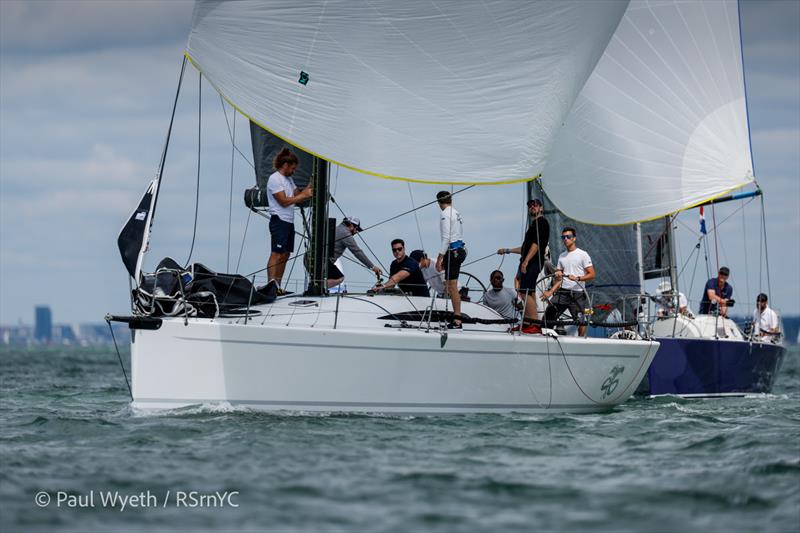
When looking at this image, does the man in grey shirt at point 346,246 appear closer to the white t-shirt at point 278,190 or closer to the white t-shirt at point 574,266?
the white t-shirt at point 278,190

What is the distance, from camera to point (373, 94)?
1141cm

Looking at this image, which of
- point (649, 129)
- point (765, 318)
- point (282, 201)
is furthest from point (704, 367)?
point (282, 201)

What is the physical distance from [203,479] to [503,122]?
596 cm

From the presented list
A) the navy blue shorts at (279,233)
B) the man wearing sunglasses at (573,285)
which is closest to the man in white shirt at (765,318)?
the man wearing sunglasses at (573,285)

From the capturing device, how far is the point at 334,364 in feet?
34.0

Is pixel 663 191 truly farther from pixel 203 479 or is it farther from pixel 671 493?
pixel 203 479

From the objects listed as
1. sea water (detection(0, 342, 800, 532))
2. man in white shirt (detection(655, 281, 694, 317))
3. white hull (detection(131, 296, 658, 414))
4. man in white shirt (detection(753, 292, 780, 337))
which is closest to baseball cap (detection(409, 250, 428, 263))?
white hull (detection(131, 296, 658, 414))

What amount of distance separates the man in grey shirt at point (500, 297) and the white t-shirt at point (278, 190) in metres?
2.83

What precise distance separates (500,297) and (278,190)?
3.17 m

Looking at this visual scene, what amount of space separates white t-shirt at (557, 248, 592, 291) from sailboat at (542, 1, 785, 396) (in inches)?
55.4

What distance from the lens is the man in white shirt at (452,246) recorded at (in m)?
Answer: 11.5

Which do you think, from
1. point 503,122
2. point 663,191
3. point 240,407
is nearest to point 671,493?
point 240,407

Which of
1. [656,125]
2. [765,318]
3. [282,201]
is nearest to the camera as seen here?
[282,201]

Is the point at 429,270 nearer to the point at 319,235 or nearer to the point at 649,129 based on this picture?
the point at 319,235
